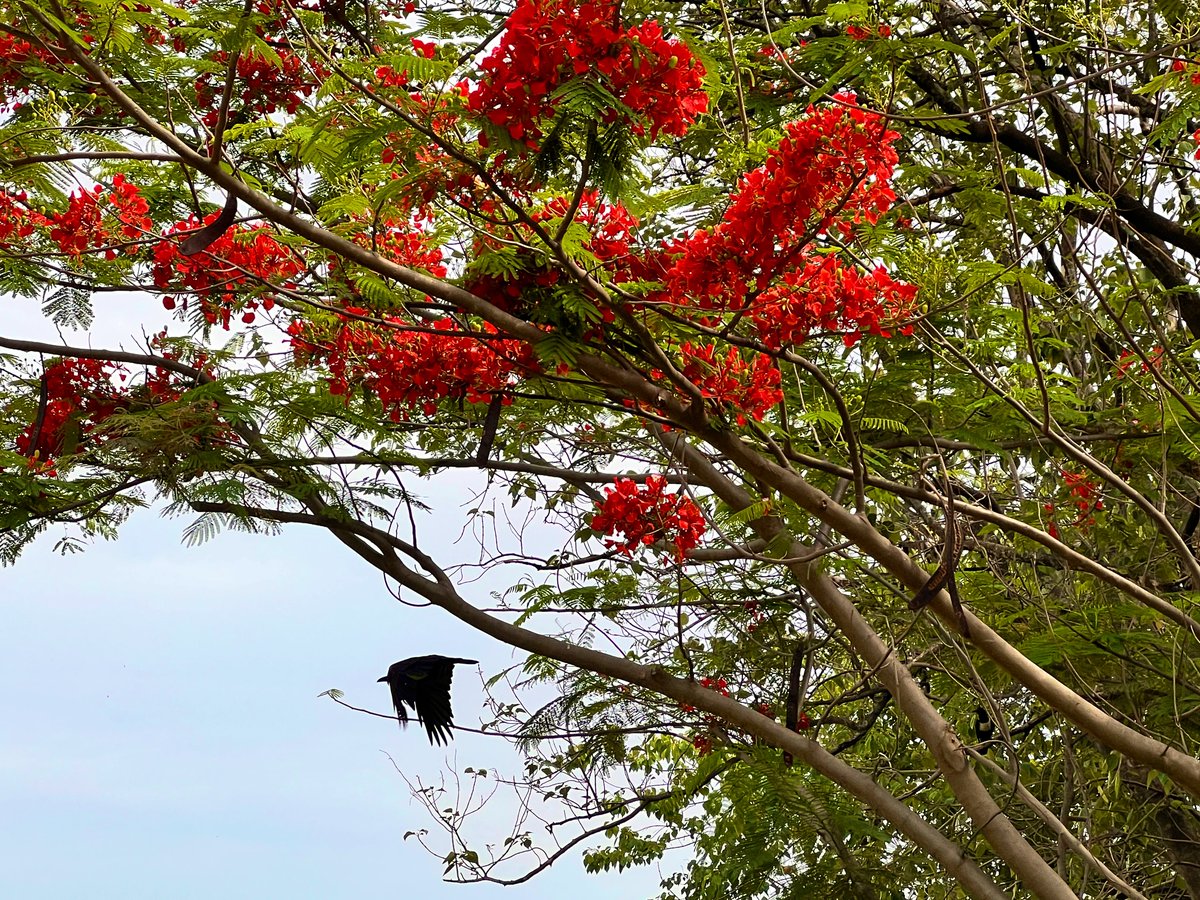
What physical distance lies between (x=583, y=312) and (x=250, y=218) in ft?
7.79

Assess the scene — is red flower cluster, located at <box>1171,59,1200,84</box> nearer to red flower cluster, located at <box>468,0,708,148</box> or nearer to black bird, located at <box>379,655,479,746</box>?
red flower cluster, located at <box>468,0,708,148</box>

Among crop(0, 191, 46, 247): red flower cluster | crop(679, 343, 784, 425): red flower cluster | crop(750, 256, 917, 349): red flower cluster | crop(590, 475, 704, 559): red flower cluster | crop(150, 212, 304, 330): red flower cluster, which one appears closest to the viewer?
crop(750, 256, 917, 349): red flower cluster

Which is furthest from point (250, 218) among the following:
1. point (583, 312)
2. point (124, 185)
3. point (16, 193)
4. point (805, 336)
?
point (805, 336)

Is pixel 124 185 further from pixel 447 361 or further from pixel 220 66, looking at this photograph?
pixel 447 361

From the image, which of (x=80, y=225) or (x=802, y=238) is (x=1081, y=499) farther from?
(x=80, y=225)

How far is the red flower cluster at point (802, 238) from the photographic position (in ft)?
10.5

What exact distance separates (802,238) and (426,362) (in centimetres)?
160

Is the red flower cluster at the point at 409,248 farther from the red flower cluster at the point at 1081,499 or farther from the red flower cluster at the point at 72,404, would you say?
the red flower cluster at the point at 1081,499

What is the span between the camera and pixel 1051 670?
560cm

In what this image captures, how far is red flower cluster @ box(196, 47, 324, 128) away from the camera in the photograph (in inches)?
217

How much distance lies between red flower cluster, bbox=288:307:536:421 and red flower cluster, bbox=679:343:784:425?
22.6 inches

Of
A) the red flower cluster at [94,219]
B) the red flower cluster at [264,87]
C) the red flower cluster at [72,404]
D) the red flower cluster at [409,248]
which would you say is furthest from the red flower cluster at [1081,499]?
the red flower cluster at [72,404]

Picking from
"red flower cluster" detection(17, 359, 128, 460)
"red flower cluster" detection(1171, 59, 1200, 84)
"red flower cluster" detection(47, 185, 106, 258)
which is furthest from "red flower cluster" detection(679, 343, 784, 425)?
"red flower cluster" detection(17, 359, 128, 460)

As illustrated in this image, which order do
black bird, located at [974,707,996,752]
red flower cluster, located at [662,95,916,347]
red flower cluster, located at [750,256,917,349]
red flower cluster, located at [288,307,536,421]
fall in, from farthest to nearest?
1. black bird, located at [974,707,996,752]
2. red flower cluster, located at [288,307,536,421]
3. red flower cluster, located at [750,256,917,349]
4. red flower cluster, located at [662,95,916,347]
